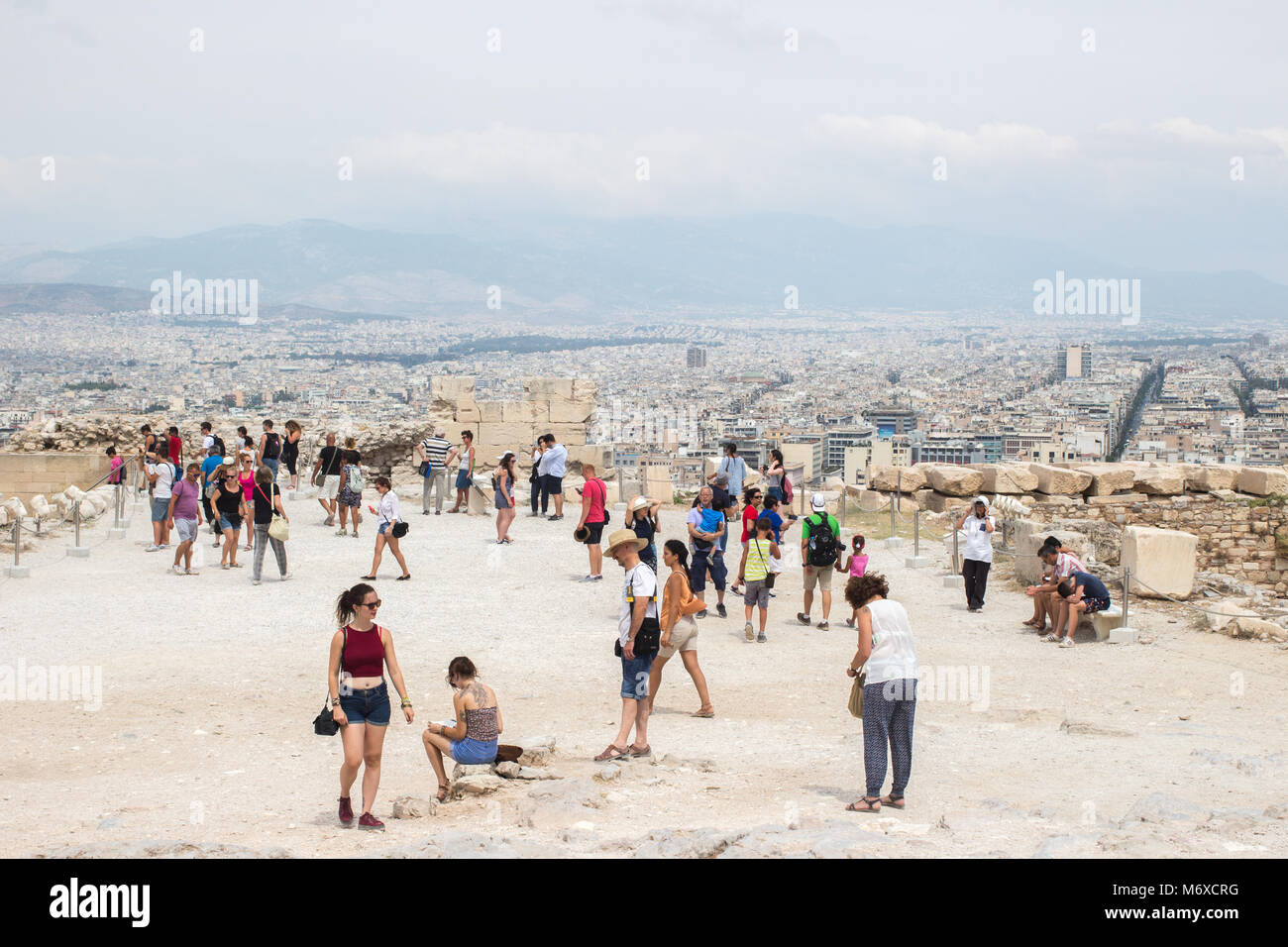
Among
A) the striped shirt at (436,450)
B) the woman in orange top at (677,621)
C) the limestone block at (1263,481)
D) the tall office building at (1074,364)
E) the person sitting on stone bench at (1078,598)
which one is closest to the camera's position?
the woman in orange top at (677,621)

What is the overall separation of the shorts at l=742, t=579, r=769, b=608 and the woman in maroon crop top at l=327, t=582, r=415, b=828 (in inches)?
230

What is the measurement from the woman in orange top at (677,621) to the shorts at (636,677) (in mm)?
319

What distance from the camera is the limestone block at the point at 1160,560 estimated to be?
14.2 metres

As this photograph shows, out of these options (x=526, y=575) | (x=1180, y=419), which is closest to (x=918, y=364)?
(x=1180, y=419)

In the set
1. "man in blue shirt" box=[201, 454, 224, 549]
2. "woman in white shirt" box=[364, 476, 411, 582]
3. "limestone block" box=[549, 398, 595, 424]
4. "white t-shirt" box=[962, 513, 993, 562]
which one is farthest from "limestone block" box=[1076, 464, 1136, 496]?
"man in blue shirt" box=[201, 454, 224, 549]

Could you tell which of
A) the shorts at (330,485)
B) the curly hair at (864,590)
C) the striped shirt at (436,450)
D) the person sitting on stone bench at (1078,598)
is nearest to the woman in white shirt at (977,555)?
the person sitting on stone bench at (1078,598)

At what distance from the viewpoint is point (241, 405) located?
52844 mm

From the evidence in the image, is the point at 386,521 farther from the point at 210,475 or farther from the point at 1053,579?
the point at 1053,579

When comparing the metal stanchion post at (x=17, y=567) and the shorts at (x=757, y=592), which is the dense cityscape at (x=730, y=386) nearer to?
the shorts at (x=757, y=592)

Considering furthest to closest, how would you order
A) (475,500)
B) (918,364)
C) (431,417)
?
(918,364)
(431,417)
(475,500)

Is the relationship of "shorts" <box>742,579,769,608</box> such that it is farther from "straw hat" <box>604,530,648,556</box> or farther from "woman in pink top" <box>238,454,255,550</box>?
"woman in pink top" <box>238,454,255,550</box>

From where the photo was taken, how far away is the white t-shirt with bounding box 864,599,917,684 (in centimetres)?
702
